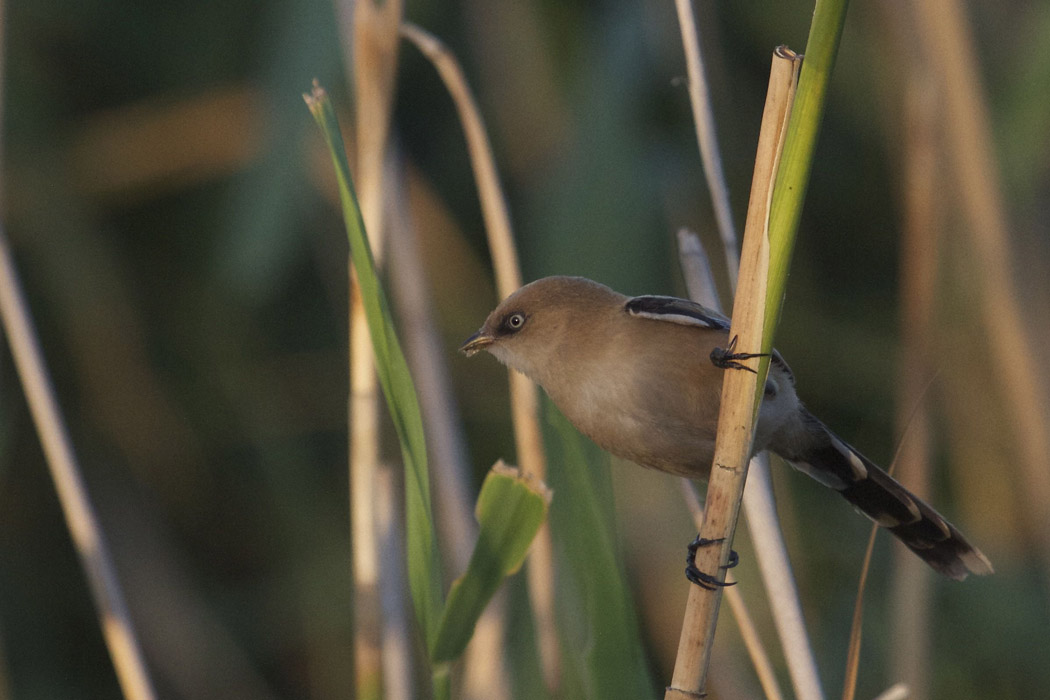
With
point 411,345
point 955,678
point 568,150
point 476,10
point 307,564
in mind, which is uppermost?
point 476,10

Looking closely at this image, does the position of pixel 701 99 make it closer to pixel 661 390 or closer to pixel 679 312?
pixel 679 312

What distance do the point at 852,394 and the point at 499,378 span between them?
114 centimetres

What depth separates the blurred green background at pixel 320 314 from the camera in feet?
10.0

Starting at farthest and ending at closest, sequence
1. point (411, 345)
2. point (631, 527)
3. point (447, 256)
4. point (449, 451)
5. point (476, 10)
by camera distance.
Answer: point (447, 256), point (476, 10), point (631, 527), point (411, 345), point (449, 451)

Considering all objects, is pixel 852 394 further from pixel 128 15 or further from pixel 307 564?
pixel 128 15

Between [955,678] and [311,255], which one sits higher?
[311,255]

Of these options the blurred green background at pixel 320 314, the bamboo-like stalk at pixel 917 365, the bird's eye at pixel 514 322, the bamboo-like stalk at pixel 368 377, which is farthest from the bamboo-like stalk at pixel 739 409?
the blurred green background at pixel 320 314

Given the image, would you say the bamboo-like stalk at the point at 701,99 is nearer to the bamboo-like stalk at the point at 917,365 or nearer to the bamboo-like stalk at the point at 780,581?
the bamboo-like stalk at the point at 780,581

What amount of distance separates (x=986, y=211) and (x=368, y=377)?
65.8 inches

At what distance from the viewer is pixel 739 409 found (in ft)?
4.58

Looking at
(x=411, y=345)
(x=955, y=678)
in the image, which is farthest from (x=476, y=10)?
(x=955, y=678)

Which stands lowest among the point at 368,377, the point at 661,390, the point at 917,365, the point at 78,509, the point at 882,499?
the point at 882,499

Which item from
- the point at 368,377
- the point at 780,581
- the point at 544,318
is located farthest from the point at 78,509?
the point at 780,581

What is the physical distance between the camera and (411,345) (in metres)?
2.65
